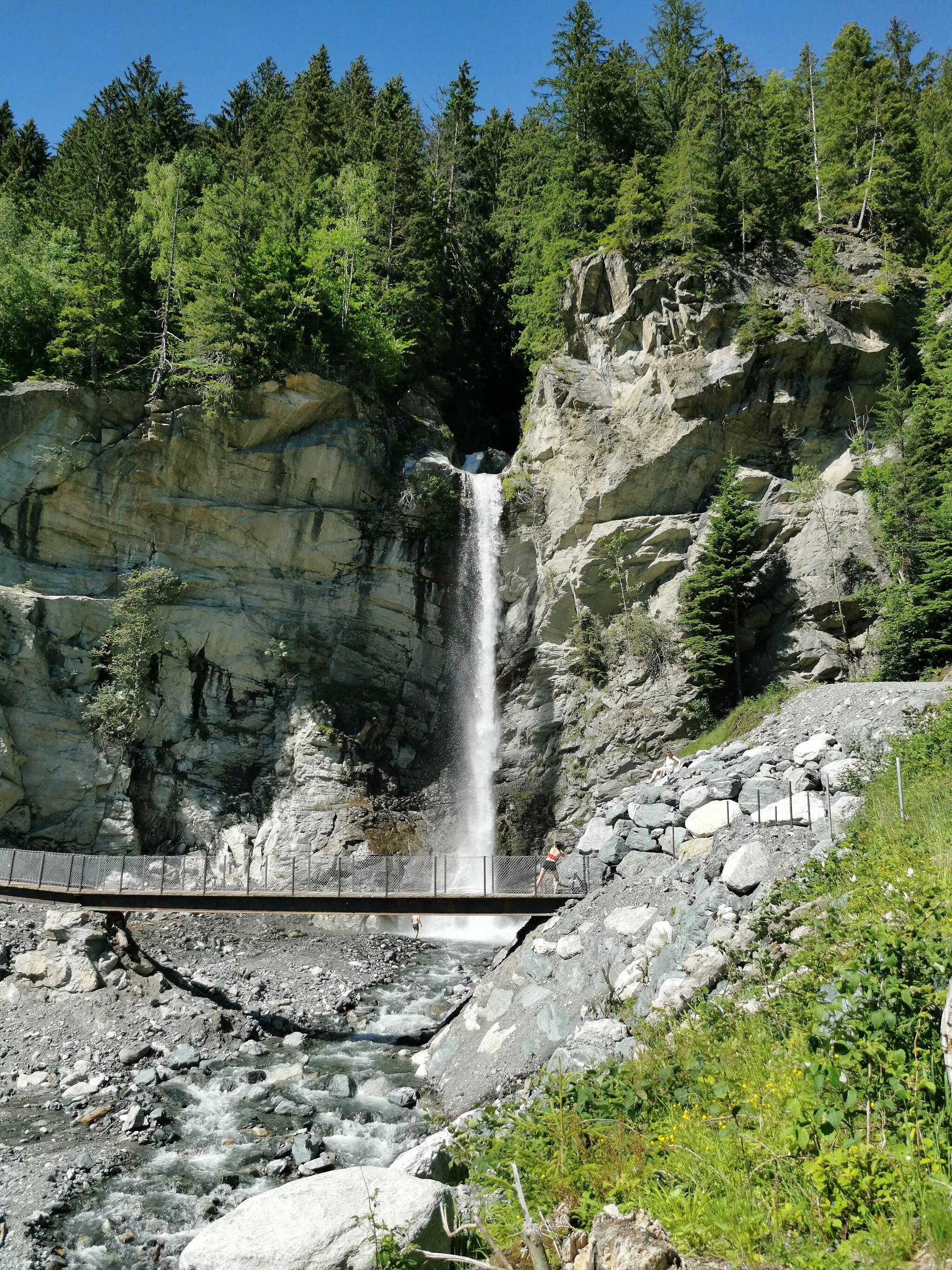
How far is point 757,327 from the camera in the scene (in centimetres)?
2688

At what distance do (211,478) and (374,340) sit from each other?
8.65m

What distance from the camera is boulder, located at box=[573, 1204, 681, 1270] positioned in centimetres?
389

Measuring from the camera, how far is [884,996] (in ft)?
16.0

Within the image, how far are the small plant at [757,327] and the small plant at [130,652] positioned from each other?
20886 mm

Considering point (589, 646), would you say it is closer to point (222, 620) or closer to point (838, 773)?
point (222, 620)

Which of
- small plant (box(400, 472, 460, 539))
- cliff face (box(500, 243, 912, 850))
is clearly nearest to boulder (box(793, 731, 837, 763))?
cliff face (box(500, 243, 912, 850))

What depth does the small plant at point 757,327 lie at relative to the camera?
1056 inches

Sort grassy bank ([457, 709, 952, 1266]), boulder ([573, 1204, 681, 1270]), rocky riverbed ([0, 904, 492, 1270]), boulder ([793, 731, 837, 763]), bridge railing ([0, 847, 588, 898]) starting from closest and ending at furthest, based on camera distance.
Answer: boulder ([573, 1204, 681, 1270])
grassy bank ([457, 709, 952, 1266])
rocky riverbed ([0, 904, 492, 1270])
boulder ([793, 731, 837, 763])
bridge railing ([0, 847, 588, 898])

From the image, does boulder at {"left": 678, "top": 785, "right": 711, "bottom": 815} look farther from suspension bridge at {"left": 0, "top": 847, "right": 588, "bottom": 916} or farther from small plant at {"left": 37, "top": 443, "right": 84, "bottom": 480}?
small plant at {"left": 37, "top": 443, "right": 84, "bottom": 480}

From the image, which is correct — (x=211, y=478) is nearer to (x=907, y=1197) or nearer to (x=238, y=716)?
(x=238, y=716)

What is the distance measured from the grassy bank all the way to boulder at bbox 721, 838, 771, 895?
309 cm

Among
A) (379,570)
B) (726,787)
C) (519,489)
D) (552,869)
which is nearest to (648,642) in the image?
→ (519,489)

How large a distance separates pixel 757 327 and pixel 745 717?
13433mm

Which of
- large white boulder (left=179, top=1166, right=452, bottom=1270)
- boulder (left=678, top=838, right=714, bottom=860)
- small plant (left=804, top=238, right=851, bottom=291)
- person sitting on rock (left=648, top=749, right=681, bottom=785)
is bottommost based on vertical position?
large white boulder (left=179, top=1166, right=452, bottom=1270)
